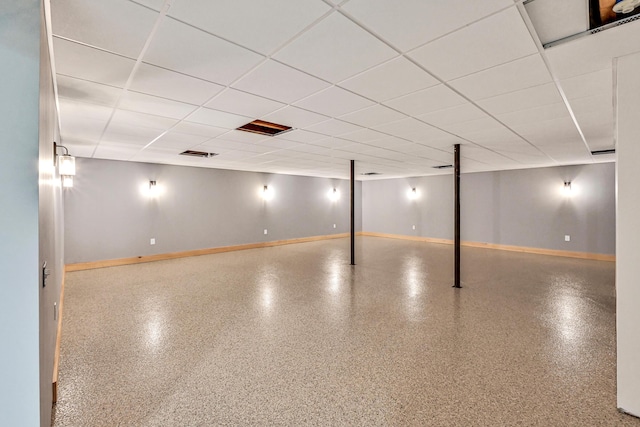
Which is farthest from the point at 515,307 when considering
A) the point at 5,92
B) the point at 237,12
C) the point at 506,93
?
the point at 5,92

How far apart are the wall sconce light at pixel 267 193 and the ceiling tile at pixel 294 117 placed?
5.77 metres

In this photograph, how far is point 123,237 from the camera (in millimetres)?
6883

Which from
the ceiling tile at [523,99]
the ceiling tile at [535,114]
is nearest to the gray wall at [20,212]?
the ceiling tile at [523,99]

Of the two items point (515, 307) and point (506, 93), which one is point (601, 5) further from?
point (515, 307)

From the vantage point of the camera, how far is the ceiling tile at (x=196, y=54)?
181cm

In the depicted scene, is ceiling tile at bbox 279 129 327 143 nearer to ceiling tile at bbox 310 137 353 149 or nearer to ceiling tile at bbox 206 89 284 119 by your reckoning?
ceiling tile at bbox 310 137 353 149

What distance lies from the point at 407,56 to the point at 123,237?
7.30m

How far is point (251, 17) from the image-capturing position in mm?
1667

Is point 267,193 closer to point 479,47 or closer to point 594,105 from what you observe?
point 594,105

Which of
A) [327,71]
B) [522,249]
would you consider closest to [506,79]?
[327,71]

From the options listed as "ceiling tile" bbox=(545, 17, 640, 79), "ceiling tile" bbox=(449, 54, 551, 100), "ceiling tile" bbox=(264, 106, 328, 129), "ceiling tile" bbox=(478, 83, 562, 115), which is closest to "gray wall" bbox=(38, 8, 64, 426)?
"ceiling tile" bbox=(264, 106, 328, 129)

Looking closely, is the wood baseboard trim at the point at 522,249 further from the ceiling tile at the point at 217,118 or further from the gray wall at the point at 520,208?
the ceiling tile at the point at 217,118

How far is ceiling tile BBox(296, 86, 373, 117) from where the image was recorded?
2799 millimetres

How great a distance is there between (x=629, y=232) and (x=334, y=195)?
981 cm
